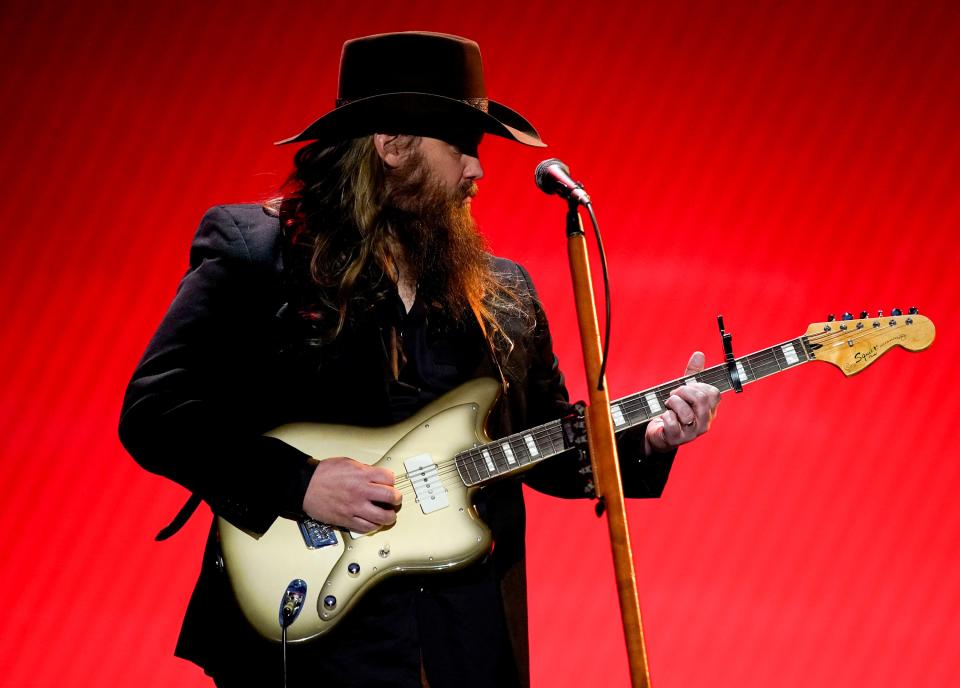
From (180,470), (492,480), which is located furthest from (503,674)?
(180,470)

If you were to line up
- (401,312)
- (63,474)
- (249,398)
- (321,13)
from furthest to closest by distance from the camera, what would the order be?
(321,13) < (63,474) < (401,312) < (249,398)

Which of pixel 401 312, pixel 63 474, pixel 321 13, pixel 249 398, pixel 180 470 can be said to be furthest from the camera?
pixel 321 13

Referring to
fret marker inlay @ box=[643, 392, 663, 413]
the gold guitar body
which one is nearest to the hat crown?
the gold guitar body

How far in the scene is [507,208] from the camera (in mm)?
2744

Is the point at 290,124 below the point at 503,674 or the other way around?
the other way around

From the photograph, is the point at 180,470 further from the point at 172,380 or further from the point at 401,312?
the point at 401,312

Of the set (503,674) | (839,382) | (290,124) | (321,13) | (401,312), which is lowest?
(503,674)

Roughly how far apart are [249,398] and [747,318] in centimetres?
164

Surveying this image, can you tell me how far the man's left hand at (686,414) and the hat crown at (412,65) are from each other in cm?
70

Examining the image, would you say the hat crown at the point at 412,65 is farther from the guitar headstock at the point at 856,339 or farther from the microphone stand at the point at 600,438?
the guitar headstock at the point at 856,339

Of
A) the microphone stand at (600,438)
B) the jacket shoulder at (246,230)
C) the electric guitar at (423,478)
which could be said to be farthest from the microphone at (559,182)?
the jacket shoulder at (246,230)

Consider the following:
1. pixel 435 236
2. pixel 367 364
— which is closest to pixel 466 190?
pixel 435 236

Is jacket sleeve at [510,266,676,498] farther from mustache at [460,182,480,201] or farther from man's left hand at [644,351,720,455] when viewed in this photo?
mustache at [460,182,480,201]

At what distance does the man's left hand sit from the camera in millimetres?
1687
